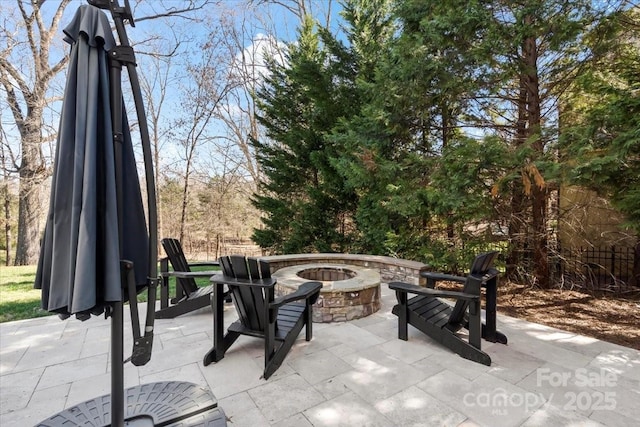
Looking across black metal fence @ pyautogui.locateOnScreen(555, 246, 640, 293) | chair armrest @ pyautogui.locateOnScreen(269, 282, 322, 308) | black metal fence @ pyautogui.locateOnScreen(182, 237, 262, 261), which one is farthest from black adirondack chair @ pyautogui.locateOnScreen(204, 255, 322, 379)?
black metal fence @ pyautogui.locateOnScreen(182, 237, 262, 261)

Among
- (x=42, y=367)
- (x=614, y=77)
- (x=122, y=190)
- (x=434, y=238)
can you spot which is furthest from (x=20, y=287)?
(x=614, y=77)

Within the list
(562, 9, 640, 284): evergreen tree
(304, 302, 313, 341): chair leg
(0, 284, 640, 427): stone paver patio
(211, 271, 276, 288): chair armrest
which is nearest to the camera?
(0, 284, 640, 427): stone paver patio

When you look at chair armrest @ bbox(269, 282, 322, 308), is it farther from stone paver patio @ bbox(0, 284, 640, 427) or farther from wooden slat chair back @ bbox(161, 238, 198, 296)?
wooden slat chair back @ bbox(161, 238, 198, 296)

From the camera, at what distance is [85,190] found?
1.34 meters

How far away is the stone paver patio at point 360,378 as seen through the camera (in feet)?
6.98

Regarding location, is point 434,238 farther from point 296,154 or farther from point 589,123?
point 296,154

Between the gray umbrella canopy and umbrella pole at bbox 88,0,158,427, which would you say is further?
umbrella pole at bbox 88,0,158,427

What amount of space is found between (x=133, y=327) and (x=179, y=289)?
10.2 feet

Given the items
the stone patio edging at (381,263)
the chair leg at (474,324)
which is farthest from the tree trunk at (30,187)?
the chair leg at (474,324)

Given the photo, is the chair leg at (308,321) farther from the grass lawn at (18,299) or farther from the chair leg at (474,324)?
the grass lawn at (18,299)

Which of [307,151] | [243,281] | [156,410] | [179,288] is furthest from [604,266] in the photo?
[156,410]

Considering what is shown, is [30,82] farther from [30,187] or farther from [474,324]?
[474,324]

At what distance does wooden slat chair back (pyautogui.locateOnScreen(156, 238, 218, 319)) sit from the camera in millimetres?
3928

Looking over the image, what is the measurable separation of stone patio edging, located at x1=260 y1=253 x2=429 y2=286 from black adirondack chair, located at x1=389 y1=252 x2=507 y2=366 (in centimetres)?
167
